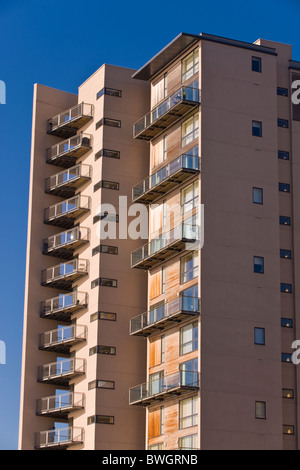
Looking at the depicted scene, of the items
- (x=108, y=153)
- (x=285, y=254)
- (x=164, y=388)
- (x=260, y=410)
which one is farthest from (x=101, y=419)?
(x=108, y=153)

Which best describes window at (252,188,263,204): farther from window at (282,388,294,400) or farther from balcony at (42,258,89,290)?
balcony at (42,258,89,290)

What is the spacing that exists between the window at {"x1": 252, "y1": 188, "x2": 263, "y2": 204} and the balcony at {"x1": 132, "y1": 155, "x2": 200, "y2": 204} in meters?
3.80

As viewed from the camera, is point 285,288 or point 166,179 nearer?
point 285,288

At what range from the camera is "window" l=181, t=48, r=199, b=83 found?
238 feet

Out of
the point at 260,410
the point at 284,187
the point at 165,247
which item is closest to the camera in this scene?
the point at 260,410

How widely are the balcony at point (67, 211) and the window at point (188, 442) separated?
64.9 feet

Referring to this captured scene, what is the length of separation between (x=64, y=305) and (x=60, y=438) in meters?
9.30

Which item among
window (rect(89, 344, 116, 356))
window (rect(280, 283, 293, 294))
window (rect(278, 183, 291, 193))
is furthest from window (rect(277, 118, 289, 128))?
window (rect(89, 344, 116, 356))

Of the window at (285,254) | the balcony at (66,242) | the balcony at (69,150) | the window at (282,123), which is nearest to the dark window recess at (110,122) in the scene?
the balcony at (69,150)

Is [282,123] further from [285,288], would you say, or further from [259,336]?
[259,336]

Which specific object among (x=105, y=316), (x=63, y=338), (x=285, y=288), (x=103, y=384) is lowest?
(x=103, y=384)

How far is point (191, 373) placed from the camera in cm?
6625

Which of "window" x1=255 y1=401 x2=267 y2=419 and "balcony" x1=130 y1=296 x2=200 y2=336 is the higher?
"balcony" x1=130 y1=296 x2=200 y2=336

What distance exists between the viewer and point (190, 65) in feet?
240
